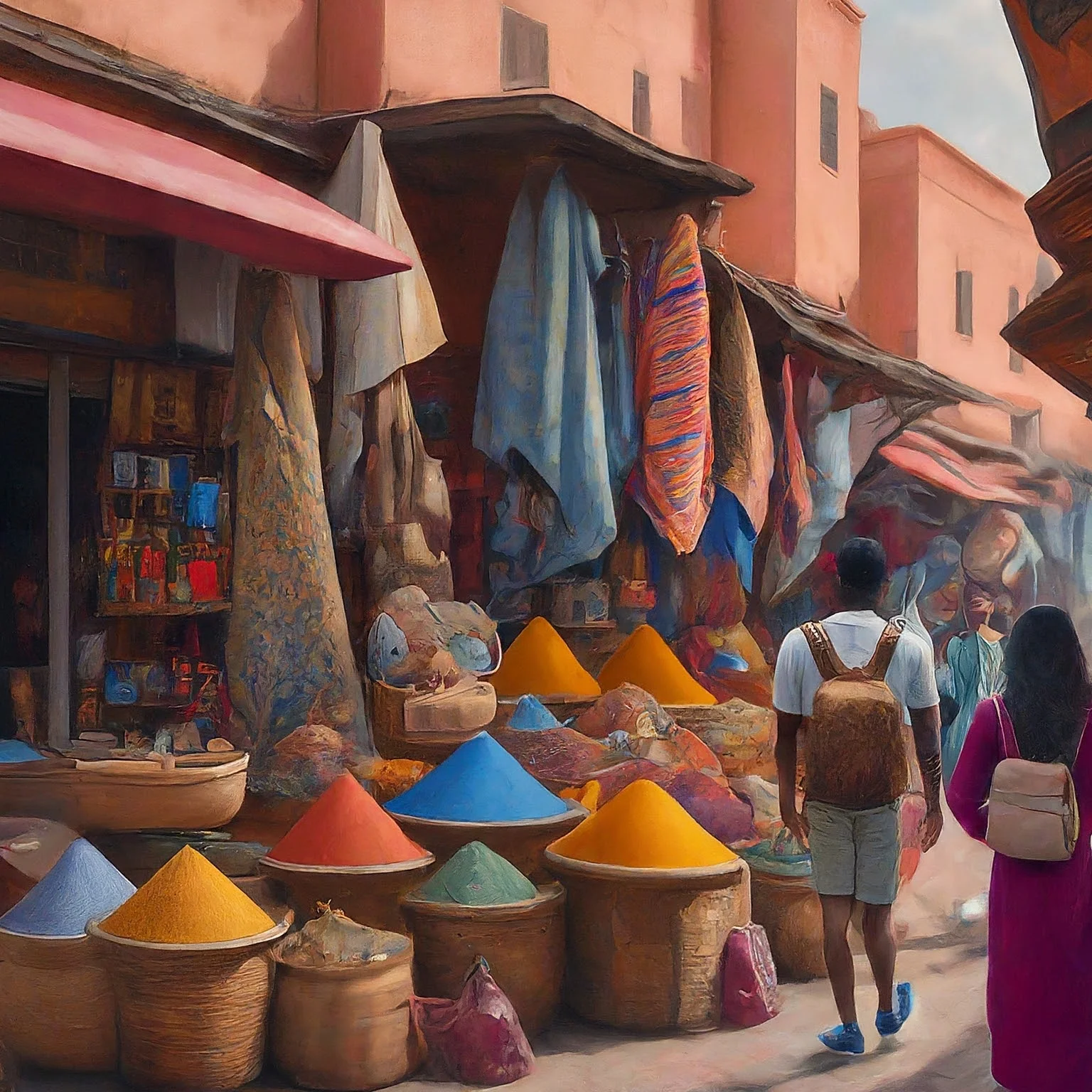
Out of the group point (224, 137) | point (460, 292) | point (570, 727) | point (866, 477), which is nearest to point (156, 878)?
point (570, 727)

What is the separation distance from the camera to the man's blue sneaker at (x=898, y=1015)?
3324 millimetres

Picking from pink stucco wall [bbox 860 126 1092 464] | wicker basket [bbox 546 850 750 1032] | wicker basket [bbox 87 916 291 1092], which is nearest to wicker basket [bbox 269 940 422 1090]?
wicker basket [bbox 87 916 291 1092]

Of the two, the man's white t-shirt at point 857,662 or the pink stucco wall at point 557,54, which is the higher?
the pink stucco wall at point 557,54

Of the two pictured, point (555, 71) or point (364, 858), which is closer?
point (364, 858)

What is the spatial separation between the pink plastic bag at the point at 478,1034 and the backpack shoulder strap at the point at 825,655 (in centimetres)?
108

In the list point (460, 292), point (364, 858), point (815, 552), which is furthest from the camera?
point (815, 552)

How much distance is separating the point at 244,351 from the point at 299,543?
61 cm

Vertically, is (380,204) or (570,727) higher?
(380,204)

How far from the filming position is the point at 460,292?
16.5ft

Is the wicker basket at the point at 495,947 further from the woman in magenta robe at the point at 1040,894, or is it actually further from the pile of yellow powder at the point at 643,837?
the woman in magenta robe at the point at 1040,894

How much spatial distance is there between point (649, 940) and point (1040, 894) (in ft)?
3.38

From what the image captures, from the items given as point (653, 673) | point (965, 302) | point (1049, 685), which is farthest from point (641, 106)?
point (1049, 685)

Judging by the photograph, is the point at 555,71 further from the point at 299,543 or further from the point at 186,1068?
the point at 186,1068

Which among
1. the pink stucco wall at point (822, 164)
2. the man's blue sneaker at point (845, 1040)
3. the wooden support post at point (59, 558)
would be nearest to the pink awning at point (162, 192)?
the wooden support post at point (59, 558)
